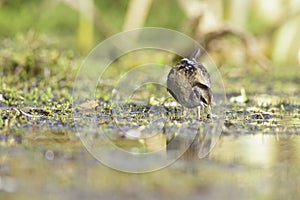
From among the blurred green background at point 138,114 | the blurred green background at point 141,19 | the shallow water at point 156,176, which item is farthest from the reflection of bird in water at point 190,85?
the blurred green background at point 141,19

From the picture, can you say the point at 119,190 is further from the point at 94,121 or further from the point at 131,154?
the point at 94,121

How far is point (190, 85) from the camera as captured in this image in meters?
3.33

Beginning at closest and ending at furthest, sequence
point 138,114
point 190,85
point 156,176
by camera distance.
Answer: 1. point 156,176
2. point 190,85
3. point 138,114

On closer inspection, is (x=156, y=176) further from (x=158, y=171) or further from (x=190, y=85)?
(x=190, y=85)

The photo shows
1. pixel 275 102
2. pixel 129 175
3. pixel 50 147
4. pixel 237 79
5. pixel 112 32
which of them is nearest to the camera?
pixel 129 175

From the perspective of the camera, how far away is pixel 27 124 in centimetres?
320

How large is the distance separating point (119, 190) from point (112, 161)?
42 cm

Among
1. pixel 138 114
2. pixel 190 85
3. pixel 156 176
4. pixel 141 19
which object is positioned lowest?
pixel 156 176

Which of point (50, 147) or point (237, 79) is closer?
point (50, 147)

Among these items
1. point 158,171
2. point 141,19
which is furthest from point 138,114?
point 141,19

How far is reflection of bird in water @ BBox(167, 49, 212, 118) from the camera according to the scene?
3.30 metres

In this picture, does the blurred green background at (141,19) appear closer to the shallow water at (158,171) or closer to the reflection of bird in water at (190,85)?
the reflection of bird in water at (190,85)

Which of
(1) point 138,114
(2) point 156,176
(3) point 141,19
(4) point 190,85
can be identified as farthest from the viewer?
(3) point 141,19

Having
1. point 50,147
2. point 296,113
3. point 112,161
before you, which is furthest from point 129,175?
point 296,113
